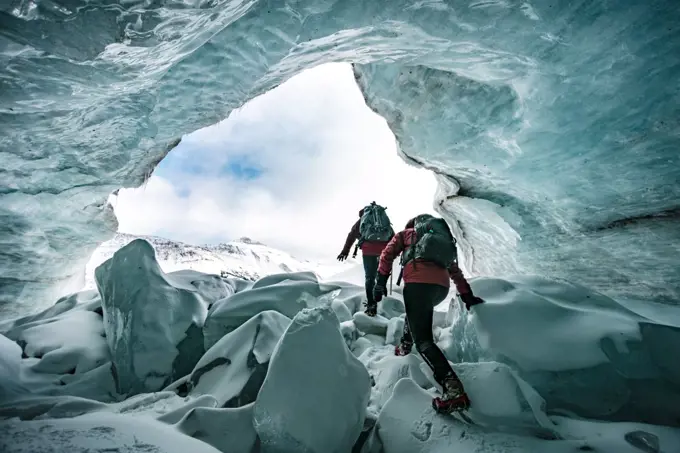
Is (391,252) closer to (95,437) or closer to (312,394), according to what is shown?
(312,394)

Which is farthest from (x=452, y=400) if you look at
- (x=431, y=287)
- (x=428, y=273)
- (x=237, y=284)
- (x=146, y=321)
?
(x=237, y=284)

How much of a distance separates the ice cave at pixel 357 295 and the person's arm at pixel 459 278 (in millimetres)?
236

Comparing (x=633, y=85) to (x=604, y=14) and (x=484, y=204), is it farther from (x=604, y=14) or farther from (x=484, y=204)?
(x=484, y=204)

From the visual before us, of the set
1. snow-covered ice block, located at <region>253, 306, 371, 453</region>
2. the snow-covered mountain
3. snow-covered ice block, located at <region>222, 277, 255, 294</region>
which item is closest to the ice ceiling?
snow-covered ice block, located at <region>222, 277, 255, 294</region>

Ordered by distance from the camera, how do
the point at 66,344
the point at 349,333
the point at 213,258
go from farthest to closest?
the point at 213,258
the point at 349,333
the point at 66,344

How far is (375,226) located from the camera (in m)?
5.16

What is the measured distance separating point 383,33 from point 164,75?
2606 mm

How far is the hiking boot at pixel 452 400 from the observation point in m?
2.21

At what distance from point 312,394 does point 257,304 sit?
2.53m

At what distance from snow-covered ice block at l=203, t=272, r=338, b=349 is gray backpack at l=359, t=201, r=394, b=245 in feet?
3.87

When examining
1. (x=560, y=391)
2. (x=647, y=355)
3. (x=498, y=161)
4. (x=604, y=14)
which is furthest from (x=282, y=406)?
(x=498, y=161)

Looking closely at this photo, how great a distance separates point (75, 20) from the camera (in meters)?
2.43

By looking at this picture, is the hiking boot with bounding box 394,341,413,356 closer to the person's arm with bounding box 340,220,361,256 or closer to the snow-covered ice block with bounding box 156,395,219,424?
the snow-covered ice block with bounding box 156,395,219,424

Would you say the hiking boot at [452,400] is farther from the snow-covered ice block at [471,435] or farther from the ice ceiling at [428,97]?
the ice ceiling at [428,97]
